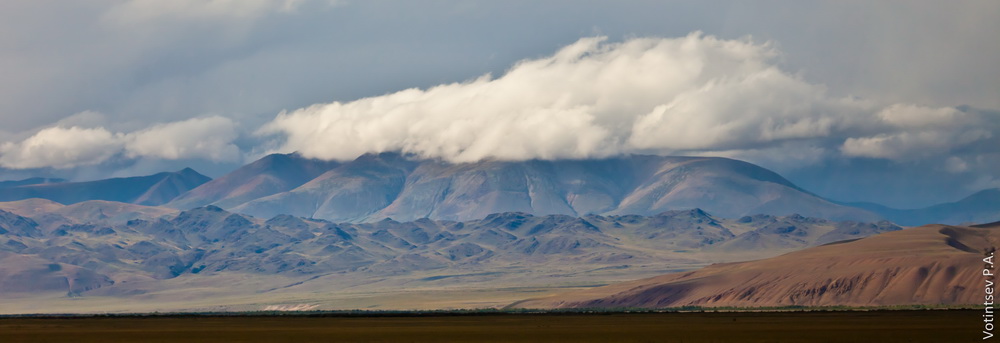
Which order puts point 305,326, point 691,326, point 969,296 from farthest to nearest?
point 969,296 → point 305,326 → point 691,326

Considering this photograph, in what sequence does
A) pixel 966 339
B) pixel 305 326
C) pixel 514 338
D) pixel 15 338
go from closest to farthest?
pixel 966 339
pixel 514 338
pixel 15 338
pixel 305 326

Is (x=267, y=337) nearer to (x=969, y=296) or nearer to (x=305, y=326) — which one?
(x=305, y=326)

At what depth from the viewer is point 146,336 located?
11150cm

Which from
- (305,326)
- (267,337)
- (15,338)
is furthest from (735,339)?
(15,338)

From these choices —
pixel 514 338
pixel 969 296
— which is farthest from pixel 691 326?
pixel 969 296

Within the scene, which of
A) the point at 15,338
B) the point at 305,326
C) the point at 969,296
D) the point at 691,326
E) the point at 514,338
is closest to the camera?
the point at 514,338

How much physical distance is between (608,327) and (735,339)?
1064 inches

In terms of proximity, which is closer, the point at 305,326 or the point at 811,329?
the point at 811,329

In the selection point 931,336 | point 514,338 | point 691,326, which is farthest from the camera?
point 691,326

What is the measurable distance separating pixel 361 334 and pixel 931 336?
54513 mm

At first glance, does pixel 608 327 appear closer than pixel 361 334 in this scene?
No

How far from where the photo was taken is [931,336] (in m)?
90.4

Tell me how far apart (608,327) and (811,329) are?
22563 mm

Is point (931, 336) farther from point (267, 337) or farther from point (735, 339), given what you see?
point (267, 337)
